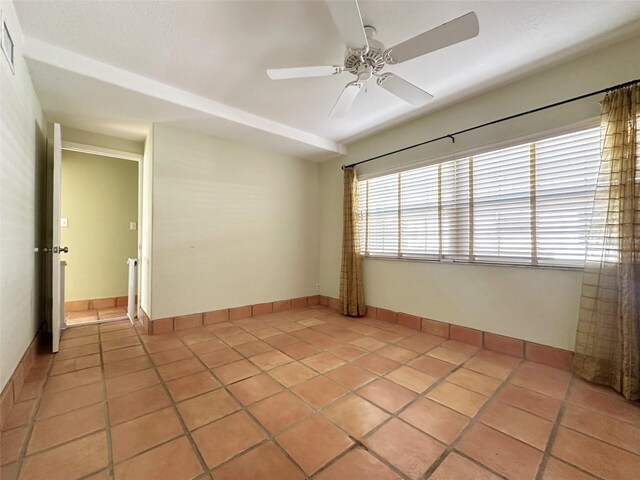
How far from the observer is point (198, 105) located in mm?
2572

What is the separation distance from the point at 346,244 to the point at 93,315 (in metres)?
3.55

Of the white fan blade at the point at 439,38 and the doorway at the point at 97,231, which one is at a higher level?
the white fan blade at the point at 439,38

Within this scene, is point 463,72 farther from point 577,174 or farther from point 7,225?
point 7,225

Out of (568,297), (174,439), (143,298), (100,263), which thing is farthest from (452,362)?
(100,263)

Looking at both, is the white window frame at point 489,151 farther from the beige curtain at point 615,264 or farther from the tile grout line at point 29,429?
the tile grout line at point 29,429

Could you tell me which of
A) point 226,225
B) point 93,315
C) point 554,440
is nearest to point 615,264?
point 554,440

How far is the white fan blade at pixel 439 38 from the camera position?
135 cm

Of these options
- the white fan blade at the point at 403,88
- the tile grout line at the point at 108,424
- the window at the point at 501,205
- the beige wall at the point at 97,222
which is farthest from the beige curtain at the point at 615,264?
the beige wall at the point at 97,222

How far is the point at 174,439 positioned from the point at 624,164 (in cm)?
316

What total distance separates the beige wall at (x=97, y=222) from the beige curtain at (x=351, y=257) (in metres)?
3.31

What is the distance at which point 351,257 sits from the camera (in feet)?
11.8

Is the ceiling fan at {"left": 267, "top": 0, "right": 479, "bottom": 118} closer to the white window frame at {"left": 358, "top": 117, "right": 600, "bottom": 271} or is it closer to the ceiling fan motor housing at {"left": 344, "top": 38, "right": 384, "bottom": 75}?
the ceiling fan motor housing at {"left": 344, "top": 38, "right": 384, "bottom": 75}

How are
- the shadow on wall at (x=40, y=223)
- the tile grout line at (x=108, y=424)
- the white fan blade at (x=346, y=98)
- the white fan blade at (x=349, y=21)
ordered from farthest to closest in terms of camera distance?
the shadow on wall at (x=40, y=223)
the white fan blade at (x=346, y=98)
the white fan blade at (x=349, y=21)
the tile grout line at (x=108, y=424)

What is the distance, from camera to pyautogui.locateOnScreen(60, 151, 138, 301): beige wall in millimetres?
3766
